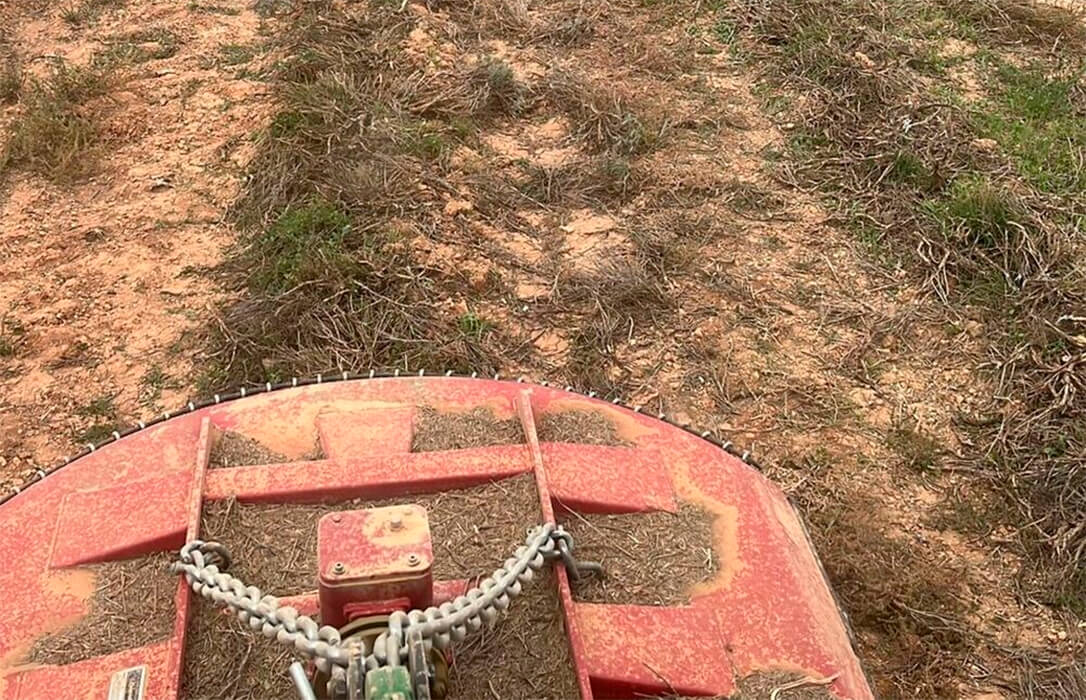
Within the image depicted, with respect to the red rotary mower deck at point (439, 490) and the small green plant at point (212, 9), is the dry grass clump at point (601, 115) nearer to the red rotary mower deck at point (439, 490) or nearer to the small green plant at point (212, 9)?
the small green plant at point (212, 9)

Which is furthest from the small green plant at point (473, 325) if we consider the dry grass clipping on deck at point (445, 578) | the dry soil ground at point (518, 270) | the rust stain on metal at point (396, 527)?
the rust stain on metal at point (396, 527)

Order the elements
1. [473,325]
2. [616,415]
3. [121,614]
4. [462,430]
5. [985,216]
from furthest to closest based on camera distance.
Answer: [985,216] → [473,325] → [616,415] → [462,430] → [121,614]

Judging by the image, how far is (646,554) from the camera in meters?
2.05

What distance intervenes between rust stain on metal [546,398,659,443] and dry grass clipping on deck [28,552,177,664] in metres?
0.89

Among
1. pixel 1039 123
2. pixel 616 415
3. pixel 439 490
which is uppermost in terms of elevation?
pixel 439 490

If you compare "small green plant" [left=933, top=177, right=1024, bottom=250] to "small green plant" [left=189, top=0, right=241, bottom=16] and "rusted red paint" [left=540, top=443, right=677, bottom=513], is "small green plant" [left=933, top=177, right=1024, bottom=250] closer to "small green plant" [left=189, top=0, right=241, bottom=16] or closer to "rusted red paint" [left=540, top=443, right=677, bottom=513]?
"rusted red paint" [left=540, top=443, right=677, bottom=513]

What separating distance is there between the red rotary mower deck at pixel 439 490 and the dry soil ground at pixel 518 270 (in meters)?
1.30

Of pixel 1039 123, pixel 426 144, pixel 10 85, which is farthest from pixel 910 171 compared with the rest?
pixel 10 85

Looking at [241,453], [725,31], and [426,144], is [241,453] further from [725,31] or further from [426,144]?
[725,31]

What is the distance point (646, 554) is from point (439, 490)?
42 cm

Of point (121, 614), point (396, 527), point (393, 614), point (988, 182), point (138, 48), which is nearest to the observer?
point (393, 614)

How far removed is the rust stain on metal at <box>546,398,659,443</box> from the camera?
2373mm

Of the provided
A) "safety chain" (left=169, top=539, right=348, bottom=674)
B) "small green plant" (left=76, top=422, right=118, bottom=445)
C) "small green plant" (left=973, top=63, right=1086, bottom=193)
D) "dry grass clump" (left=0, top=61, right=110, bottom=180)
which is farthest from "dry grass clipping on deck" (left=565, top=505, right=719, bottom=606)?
"dry grass clump" (left=0, top=61, right=110, bottom=180)

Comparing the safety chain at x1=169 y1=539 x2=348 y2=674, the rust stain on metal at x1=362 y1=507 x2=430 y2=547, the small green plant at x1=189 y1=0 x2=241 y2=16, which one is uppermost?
the rust stain on metal at x1=362 y1=507 x2=430 y2=547
